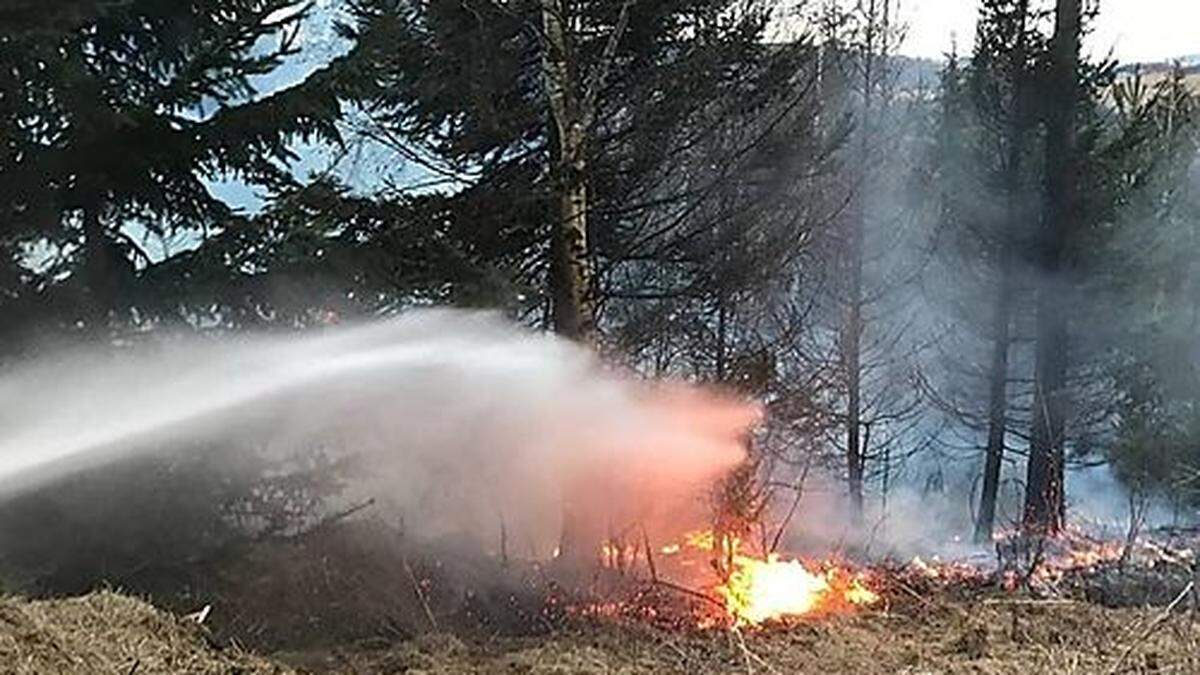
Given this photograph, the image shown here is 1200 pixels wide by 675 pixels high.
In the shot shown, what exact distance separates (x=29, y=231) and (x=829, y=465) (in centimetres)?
1430

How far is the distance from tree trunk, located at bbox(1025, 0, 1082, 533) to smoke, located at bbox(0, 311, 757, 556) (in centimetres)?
908

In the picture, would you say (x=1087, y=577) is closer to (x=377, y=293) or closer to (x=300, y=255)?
(x=377, y=293)

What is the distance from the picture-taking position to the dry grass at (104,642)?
17.4ft

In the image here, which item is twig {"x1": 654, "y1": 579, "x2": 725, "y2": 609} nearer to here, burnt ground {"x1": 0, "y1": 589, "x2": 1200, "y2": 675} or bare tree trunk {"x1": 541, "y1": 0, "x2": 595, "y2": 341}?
burnt ground {"x1": 0, "y1": 589, "x2": 1200, "y2": 675}

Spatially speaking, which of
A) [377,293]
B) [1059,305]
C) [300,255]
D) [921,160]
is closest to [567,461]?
[377,293]

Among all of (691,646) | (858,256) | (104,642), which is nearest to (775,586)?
(691,646)

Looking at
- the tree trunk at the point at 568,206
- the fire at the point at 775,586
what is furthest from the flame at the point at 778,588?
the tree trunk at the point at 568,206

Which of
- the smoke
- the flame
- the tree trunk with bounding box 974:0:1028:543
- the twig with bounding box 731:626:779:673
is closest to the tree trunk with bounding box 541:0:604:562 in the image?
the smoke

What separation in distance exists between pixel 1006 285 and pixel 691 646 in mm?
13275

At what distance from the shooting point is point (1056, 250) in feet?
61.8

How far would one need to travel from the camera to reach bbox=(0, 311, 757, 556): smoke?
8695mm

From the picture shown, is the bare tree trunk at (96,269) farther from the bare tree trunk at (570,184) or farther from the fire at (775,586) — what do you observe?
the fire at (775,586)

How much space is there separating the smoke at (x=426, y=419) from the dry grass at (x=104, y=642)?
7.69 ft

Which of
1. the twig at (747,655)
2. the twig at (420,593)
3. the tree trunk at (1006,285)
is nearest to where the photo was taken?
the twig at (747,655)
